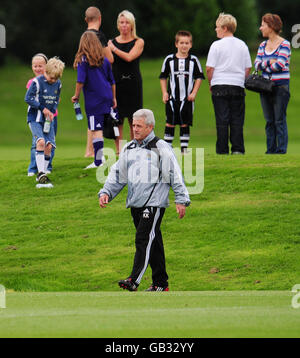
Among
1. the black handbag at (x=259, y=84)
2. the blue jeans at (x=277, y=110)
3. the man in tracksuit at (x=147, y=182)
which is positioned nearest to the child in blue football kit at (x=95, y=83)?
the black handbag at (x=259, y=84)

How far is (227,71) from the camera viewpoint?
17438 millimetres

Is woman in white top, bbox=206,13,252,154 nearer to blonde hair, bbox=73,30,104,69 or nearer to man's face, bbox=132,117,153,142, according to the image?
blonde hair, bbox=73,30,104,69

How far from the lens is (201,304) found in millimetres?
9422

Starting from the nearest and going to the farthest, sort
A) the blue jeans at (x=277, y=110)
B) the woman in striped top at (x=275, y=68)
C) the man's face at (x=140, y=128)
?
1. the man's face at (x=140, y=128)
2. the woman in striped top at (x=275, y=68)
3. the blue jeans at (x=277, y=110)

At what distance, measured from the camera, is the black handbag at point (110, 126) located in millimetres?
16969

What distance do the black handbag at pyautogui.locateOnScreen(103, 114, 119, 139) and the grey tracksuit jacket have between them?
237 inches

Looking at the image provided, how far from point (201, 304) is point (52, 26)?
52.1 m

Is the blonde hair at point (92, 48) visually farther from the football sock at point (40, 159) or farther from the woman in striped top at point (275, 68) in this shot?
the woman in striped top at point (275, 68)

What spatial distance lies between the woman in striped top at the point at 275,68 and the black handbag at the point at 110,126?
2.47 metres

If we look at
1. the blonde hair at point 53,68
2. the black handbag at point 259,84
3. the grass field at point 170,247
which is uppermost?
the blonde hair at point 53,68

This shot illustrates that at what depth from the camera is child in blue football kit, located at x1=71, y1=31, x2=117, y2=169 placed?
16.5 metres

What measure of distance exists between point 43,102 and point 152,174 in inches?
229

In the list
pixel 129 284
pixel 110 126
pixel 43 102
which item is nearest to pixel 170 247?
pixel 110 126
